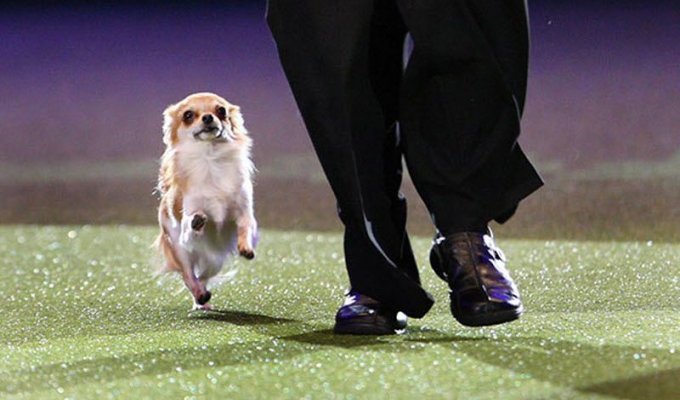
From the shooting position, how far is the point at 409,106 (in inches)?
72.1

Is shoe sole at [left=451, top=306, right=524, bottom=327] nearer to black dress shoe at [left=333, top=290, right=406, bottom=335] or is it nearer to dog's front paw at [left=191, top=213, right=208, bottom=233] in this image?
black dress shoe at [left=333, top=290, right=406, bottom=335]

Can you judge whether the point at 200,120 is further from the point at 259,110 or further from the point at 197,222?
the point at 259,110

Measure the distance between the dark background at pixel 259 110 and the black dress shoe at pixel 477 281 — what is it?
3.62 feet

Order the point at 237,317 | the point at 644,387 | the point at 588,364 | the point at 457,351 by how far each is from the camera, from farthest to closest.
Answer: the point at 237,317 < the point at 457,351 < the point at 588,364 < the point at 644,387

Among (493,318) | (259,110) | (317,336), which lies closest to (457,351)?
(493,318)

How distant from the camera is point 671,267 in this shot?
7.84ft

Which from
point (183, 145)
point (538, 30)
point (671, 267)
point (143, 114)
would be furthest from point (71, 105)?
point (671, 267)

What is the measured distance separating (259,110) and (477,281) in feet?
10.0

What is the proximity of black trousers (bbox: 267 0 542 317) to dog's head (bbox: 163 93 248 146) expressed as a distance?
49 cm

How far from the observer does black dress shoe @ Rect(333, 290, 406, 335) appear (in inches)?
70.7

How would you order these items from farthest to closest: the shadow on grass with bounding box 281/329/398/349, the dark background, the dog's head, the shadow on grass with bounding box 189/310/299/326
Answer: the dark background < the dog's head < the shadow on grass with bounding box 189/310/299/326 < the shadow on grass with bounding box 281/329/398/349

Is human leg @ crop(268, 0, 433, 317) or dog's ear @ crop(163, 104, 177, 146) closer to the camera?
human leg @ crop(268, 0, 433, 317)

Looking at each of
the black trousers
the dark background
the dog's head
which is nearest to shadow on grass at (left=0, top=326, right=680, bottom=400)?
the black trousers

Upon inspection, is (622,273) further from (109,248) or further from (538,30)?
(538,30)
